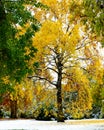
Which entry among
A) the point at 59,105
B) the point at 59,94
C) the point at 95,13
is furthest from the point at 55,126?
the point at 95,13

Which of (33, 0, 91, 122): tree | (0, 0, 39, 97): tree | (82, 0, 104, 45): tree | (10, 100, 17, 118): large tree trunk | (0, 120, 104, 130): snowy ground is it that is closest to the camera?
(0, 0, 39, 97): tree

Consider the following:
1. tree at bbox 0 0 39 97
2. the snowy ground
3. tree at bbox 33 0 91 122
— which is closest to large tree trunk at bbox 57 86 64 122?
tree at bbox 33 0 91 122

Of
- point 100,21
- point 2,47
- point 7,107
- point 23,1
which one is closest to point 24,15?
point 23,1

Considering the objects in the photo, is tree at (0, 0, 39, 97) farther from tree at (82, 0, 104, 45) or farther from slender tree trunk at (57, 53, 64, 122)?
slender tree trunk at (57, 53, 64, 122)

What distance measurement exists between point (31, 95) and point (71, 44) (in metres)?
3.79

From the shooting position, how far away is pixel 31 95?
94.2 feet

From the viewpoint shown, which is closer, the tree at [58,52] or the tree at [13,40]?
the tree at [13,40]

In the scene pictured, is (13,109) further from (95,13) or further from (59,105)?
(95,13)

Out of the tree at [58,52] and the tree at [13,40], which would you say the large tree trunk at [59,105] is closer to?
the tree at [58,52]

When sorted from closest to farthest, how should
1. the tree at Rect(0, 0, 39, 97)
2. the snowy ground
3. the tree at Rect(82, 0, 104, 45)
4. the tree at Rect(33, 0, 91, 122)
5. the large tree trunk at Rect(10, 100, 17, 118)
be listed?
the tree at Rect(0, 0, 39, 97) < the tree at Rect(82, 0, 104, 45) < the snowy ground < the tree at Rect(33, 0, 91, 122) < the large tree trunk at Rect(10, 100, 17, 118)

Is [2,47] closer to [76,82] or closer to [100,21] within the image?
[100,21]

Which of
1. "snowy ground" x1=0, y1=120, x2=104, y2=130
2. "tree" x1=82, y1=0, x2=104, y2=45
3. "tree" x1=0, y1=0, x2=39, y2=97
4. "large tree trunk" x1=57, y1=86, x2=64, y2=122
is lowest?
"snowy ground" x1=0, y1=120, x2=104, y2=130

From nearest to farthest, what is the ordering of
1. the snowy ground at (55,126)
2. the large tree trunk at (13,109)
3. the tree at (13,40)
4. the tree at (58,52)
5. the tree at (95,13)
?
the tree at (13,40) → the tree at (95,13) → the snowy ground at (55,126) → the tree at (58,52) → the large tree trunk at (13,109)

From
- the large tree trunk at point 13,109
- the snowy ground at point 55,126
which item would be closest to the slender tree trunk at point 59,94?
the snowy ground at point 55,126
